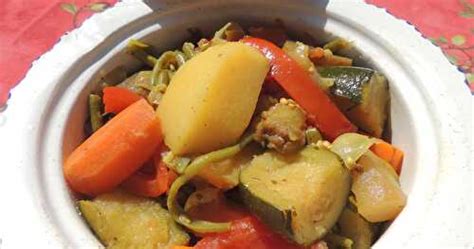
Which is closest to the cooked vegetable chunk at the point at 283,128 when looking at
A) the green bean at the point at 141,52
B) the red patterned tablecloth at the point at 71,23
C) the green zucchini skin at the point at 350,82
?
the green zucchini skin at the point at 350,82

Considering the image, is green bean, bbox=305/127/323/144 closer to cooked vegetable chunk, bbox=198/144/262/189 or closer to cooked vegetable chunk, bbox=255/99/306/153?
cooked vegetable chunk, bbox=255/99/306/153

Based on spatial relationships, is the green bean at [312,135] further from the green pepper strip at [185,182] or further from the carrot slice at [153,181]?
the carrot slice at [153,181]

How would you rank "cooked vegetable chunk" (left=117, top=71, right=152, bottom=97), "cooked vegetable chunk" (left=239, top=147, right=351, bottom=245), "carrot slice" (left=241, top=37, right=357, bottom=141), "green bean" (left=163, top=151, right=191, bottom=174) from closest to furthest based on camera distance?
"cooked vegetable chunk" (left=239, top=147, right=351, bottom=245), "green bean" (left=163, top=151, right=191, bottom=174), "carrot slice" (left=241, top=37, right=357, bottom=141), "cooked vegetable chunk" (left=117, top=71, right=152, bottom=97)

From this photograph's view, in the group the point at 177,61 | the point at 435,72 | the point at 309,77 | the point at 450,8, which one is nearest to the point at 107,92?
the point at 177,61

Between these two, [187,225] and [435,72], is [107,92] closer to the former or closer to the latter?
[187,225]

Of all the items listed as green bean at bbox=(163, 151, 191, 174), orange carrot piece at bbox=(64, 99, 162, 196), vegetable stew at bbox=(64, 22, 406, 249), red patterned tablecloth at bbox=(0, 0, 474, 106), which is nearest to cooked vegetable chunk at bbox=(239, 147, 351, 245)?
vegetable stew at bbox=(64, 22, 406, 249)

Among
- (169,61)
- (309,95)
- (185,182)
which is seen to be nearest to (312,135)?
(309,95)

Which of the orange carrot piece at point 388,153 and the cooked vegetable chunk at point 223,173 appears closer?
the cooked vegetable chunk at point 223,173
